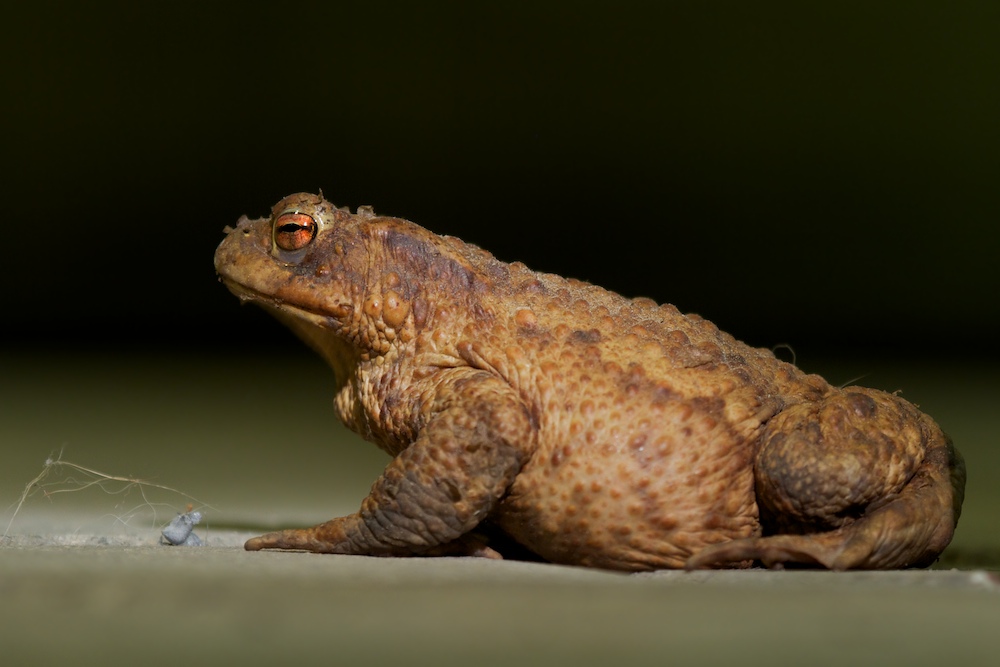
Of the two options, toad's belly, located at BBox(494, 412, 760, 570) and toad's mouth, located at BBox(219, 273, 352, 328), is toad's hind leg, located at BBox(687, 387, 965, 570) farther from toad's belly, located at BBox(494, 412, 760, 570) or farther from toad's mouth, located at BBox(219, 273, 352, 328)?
toad's mouth, located at BBox(219, 273, 352, 328)

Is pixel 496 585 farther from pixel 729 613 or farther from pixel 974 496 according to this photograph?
pixel 974 496

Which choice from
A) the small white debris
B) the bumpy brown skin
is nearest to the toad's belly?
the bumpy brown skin

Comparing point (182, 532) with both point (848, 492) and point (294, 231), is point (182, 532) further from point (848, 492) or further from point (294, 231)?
point (848, 492)

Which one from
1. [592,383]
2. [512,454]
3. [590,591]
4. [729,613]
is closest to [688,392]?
[592,383]

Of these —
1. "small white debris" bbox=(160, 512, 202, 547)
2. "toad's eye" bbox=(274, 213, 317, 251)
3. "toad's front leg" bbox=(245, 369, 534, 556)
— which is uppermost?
"toad's eye" bbox=(274, 213, 317, 251)

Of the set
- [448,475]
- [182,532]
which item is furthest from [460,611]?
[182,532]
